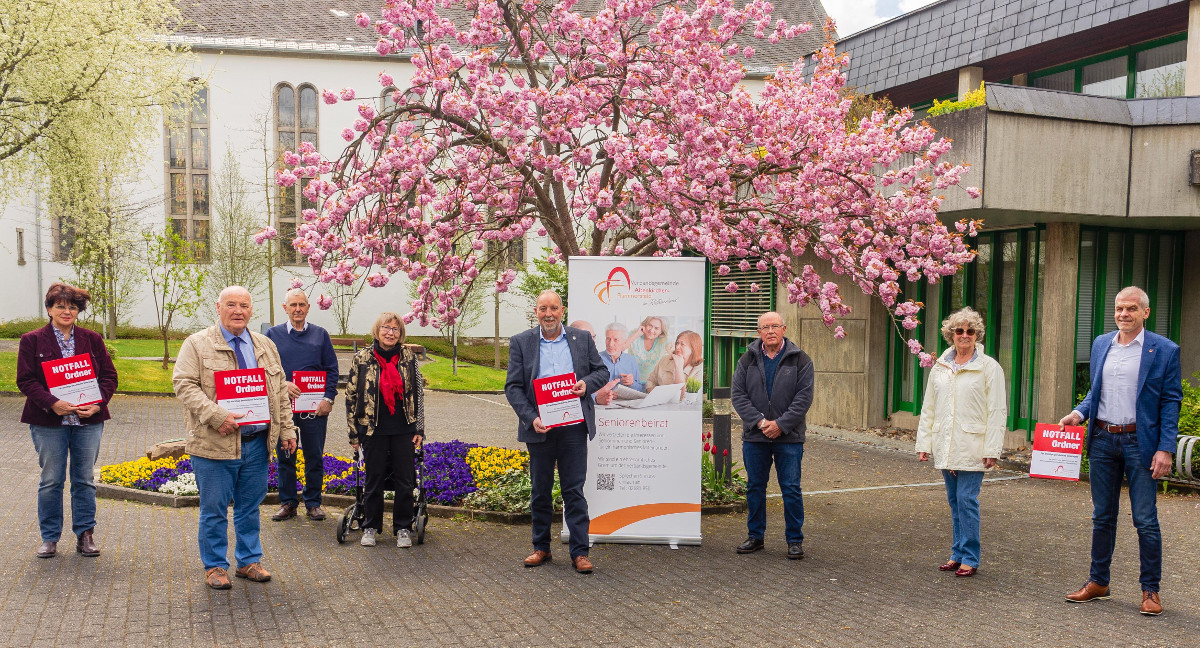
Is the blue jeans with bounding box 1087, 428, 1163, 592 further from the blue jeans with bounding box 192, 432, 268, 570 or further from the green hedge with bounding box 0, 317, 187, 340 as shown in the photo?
the green hedge with bounding box 0, 317, 187, 340

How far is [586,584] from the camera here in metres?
6.35

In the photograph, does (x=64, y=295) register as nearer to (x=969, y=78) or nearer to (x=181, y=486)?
(x=181, y=486)

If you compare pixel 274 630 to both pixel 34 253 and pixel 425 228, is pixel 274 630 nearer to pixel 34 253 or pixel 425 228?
pixel 425 228

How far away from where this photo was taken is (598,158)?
9016mm

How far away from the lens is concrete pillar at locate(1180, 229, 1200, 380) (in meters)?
13.1

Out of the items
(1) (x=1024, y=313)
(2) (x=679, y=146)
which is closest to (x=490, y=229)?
(2) (x=679, y=146)

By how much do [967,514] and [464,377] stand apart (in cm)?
2335

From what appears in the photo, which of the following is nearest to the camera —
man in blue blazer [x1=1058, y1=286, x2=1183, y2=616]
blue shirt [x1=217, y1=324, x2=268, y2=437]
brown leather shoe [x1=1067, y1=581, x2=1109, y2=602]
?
man in blue blazer [x1=1058, y1=286, x2=1183, y2=616]

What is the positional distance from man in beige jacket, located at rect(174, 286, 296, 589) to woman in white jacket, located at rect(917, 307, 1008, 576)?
14.4 ft

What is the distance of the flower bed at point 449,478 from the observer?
8617 mm

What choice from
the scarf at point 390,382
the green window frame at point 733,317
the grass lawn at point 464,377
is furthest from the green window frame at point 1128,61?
the grass lawn at point 464,377

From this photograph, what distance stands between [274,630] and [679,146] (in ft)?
17.2

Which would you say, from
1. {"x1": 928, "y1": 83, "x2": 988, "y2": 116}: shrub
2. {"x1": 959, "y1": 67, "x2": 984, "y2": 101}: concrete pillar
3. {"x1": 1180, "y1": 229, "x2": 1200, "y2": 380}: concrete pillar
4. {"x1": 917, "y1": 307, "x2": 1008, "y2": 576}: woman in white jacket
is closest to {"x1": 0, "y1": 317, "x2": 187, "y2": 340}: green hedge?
{"x1": 959, "y1": 67, "x2": 984, "y2": 101}: concrete pillar

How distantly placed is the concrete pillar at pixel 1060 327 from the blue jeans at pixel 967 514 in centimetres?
639
